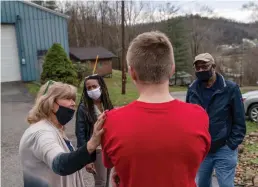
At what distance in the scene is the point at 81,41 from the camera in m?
41.2

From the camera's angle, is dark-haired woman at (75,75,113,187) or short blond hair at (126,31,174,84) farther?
dark-haired woman at (75,75,113,187)

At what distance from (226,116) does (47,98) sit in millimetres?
1908

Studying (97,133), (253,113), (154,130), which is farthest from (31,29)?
(154,130)

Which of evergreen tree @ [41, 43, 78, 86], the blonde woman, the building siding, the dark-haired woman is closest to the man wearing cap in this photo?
the dark-haired woman

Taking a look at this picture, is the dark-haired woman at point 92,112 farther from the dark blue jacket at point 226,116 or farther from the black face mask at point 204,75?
the dark blue jacket at point 226,116

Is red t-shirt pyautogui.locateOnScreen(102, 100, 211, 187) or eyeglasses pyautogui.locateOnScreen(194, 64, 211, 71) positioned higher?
eyeglasses pyautogui.locateOnScreen(194, 64, 211, 71)

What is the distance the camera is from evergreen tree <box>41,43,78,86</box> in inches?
501

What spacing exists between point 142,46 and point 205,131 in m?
0.53

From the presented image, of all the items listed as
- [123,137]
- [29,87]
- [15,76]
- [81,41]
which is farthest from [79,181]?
[81,41]

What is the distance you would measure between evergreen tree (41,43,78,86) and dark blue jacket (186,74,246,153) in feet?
34.3

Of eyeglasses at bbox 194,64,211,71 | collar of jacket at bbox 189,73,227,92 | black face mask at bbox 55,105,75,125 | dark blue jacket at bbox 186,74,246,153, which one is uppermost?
eyeglasses at bbox 194,64,211,71

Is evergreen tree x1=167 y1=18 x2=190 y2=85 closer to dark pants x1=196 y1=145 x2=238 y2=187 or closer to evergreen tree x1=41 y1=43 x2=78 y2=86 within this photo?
evergreen tree x1=41 y1=43 x2=78 y2=86

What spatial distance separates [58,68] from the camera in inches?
502

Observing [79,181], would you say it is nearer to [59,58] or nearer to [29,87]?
[59,58]
